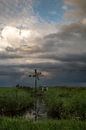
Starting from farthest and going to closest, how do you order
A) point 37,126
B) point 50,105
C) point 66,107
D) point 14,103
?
point 14,103, point 50,105, point 66,107, point 37,126

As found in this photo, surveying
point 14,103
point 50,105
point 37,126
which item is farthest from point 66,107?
point 37,126

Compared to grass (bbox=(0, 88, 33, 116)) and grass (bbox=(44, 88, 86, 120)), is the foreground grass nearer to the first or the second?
grass (bbox=(44, 88, 86, 120))

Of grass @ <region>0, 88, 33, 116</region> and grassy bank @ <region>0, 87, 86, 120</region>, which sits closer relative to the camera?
grassy bank @ <region>0, 87, 86, 120</region>

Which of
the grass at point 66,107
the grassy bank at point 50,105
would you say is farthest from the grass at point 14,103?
the grass at point 66,107

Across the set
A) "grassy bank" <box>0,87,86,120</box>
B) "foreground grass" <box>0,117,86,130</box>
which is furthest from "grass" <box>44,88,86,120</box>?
"foreground grass" <box>0,117,86,130</box>

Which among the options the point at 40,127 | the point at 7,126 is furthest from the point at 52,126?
the point at 7,126

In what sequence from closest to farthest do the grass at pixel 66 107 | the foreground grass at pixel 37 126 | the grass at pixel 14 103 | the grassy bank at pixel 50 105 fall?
the foreground grass at pixel 37 126
the grass at pixel 66 107
the grassy bank at pixel 50 105
the grass at pixel 14 103

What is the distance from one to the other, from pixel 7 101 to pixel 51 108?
4.79 m

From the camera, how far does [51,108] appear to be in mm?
31344

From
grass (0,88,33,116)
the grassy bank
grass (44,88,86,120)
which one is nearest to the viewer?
grass (44,88,86,120)

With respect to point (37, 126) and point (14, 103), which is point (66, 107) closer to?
point (14, 103)

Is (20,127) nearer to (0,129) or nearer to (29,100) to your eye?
(0,129)

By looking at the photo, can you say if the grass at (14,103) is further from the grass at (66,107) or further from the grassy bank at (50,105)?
the grass at (66,107)

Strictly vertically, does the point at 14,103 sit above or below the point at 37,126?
below
